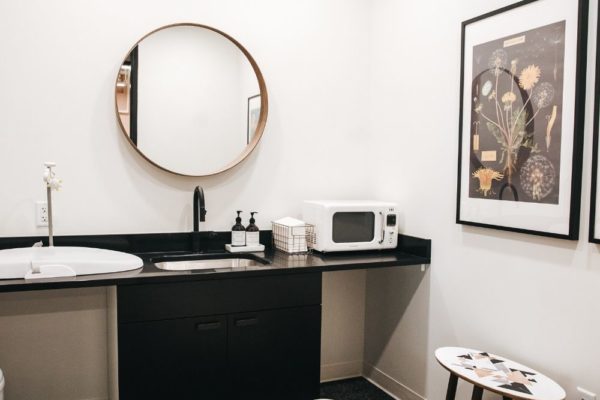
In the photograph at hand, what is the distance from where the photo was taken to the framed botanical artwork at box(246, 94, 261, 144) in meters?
2.69

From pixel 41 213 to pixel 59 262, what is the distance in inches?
18.8

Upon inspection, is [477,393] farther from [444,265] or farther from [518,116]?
[518,116]

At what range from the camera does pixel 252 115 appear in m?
2.69

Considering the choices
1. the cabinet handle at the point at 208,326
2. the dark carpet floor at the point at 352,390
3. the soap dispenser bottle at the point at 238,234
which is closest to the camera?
the cabinet handle at the point at 208,326

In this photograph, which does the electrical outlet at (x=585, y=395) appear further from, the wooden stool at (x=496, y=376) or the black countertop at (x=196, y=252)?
the black countertop at (x=196, y=252)

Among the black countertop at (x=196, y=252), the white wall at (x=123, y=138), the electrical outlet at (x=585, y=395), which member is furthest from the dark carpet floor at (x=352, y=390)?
the electrical outlet at (x=585, y=395)

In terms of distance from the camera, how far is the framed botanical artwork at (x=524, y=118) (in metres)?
1.82

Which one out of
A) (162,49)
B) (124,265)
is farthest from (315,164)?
(124,265)

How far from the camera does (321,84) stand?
2867mm

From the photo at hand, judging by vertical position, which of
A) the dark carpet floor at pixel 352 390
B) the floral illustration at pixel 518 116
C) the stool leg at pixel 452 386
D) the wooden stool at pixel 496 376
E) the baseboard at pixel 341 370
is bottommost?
the dark carpet floor at pixel 352 390

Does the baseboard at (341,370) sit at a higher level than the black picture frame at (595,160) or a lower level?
lower

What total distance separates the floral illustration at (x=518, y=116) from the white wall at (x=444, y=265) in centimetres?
13

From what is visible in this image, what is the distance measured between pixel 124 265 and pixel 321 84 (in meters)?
1.45

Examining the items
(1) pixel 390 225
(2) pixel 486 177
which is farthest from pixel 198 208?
(2) pixel 486 177
